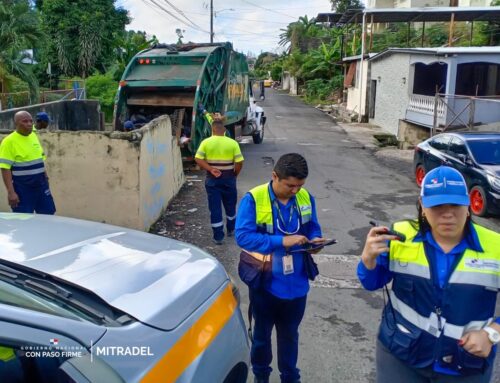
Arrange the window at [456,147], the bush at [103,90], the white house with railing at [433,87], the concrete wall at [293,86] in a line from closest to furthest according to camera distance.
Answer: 1. the window at [456,147]
2. the white house with railing at [433,87]
3. the bush at [103,90]
4. the concrete wall at [293,86]

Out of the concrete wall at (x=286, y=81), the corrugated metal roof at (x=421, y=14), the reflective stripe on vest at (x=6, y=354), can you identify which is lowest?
the reflective stripe on vest at (x=6, y=354)

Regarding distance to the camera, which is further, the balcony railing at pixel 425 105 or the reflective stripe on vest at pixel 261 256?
the balcony railing at pixel 425 105

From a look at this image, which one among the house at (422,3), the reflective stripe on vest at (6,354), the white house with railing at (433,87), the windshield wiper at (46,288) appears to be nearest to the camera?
the reflective stripe on vest at (6,354)

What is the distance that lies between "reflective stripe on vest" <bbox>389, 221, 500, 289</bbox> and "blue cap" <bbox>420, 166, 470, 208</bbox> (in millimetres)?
185

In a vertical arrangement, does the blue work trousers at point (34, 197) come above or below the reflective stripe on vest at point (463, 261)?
below

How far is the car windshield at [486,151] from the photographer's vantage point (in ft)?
30.6

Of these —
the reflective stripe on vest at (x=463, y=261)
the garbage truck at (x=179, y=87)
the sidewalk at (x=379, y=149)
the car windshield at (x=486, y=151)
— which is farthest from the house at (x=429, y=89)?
the reflective stripe on vest at (x=463, y=261)

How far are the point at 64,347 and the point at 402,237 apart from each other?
4.75 ft

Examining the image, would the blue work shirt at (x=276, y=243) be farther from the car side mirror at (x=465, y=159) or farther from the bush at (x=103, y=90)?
the bush at (x=103, y=90)

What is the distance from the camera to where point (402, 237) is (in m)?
2.35

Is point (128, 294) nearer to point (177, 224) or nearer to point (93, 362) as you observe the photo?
point (93, 362)

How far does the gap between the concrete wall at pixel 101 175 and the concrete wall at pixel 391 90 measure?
15.0 m

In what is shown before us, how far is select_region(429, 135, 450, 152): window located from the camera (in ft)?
34.7

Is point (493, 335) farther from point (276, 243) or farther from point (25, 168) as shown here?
point (25, 168)
